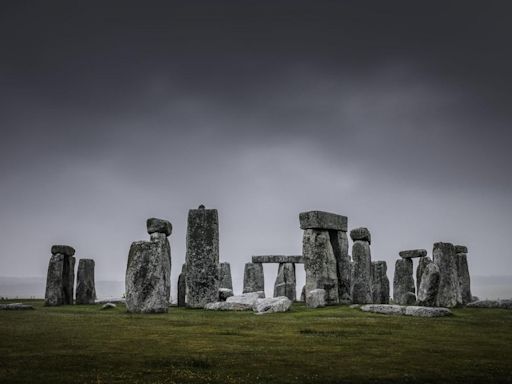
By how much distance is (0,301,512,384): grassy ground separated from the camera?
6.72 metres

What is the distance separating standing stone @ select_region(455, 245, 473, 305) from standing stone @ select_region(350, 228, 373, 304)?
13.8 ft

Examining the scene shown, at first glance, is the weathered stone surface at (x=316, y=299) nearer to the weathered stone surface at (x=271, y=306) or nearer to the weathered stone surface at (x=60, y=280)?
the weathered stone surface at (x=271, y=306)

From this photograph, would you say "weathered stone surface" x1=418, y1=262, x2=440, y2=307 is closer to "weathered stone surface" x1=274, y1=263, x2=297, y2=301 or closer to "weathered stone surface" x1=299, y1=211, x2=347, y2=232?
"weathered stone surface" x1=299, y1=211, x2=347, y2=232

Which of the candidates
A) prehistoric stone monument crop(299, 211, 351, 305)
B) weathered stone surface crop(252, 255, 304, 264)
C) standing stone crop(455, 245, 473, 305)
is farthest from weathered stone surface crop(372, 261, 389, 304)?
weathered stone surface crop(252, 255, 304, 264)

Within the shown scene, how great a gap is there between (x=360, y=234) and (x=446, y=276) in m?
4.35

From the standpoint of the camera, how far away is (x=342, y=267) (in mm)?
22016

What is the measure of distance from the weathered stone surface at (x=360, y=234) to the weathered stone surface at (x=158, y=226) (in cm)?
880

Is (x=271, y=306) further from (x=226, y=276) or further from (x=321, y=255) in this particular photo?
(x=226, y=276)

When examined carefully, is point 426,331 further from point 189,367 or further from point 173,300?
point 173,300

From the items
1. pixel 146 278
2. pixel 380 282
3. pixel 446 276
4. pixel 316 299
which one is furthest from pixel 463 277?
pixel 146 278

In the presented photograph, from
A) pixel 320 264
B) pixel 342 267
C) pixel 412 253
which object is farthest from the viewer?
pixel 412 253


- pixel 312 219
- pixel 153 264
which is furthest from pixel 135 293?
pixel 312 219

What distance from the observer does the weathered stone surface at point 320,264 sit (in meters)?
20.2

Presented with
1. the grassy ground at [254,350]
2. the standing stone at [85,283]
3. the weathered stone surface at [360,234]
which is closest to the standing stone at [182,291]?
the standing stone at [85,283]
